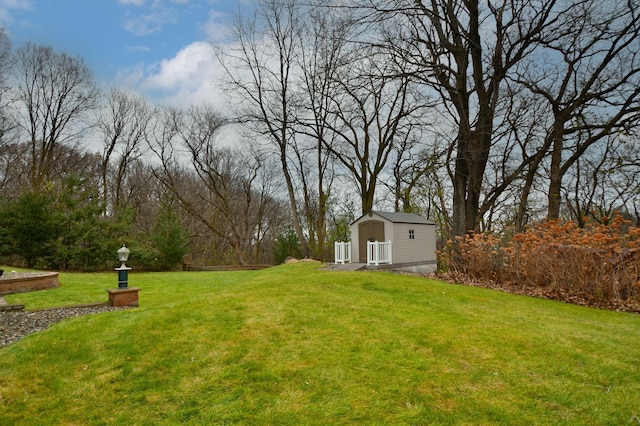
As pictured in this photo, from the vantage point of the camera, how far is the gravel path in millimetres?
4473

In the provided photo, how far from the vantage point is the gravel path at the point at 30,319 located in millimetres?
4473

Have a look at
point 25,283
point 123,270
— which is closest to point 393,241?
point 123,270

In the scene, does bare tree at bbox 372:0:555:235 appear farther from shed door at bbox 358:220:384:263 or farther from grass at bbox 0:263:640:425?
grass at bbox 0:263:640:425

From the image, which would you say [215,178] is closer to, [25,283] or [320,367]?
[25,283]

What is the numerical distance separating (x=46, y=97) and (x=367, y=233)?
15.7m

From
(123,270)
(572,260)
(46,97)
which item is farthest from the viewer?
(46,97)

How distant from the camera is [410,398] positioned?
2.75 metres

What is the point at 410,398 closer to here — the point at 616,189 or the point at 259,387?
the point at 259,387

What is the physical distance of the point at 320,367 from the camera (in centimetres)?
324

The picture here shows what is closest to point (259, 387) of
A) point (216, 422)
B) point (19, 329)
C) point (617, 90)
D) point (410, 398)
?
point (216, 422)

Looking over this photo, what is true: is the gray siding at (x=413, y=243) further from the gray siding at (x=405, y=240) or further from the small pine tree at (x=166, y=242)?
the small pine tree at (x=166, y=242)

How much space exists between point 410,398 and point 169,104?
2132 cm

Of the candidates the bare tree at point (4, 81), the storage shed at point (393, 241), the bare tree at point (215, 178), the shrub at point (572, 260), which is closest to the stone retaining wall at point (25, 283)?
the storage shed at point (393, 241)

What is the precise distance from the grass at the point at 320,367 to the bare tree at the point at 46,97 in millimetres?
16165
